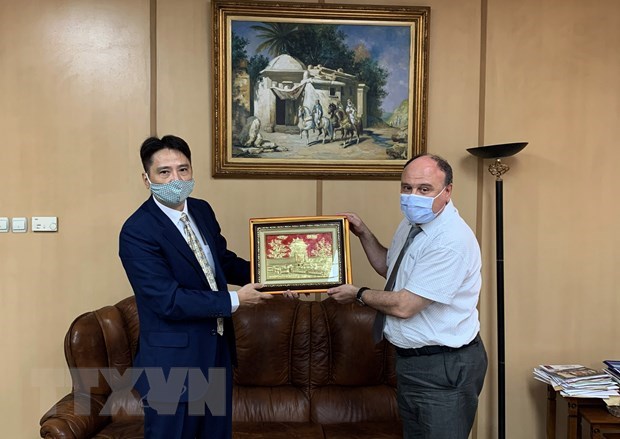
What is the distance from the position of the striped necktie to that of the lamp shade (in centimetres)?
176

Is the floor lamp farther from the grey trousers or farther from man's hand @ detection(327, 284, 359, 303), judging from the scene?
man's hand @ detection(327, 284, 359, 303)

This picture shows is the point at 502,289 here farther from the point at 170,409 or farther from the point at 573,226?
the point at 170,409

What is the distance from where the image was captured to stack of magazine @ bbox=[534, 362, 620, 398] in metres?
2.52

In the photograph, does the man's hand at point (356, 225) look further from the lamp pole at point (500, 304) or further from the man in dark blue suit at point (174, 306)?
the lamp pole at point (500, 304)

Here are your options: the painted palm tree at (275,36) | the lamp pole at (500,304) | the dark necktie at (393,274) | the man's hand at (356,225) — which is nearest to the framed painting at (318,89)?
the painted palm tree at (275,36)

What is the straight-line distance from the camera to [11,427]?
9.74ft

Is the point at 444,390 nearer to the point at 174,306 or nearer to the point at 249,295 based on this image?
the point at 249,295

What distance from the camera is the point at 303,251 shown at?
2184 millimetres

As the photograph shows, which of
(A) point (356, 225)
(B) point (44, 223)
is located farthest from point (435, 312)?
(B) point (44, 223)

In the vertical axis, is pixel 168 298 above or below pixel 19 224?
below

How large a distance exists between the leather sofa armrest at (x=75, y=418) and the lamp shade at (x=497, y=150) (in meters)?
2.48

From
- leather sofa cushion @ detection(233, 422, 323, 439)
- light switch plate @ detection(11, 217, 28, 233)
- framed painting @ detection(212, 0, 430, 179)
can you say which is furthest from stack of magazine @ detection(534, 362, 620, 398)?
light switch plate @ detection(11, 217, 28, 233)

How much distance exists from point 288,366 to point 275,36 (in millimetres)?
1943

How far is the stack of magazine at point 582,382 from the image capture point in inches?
99.2
